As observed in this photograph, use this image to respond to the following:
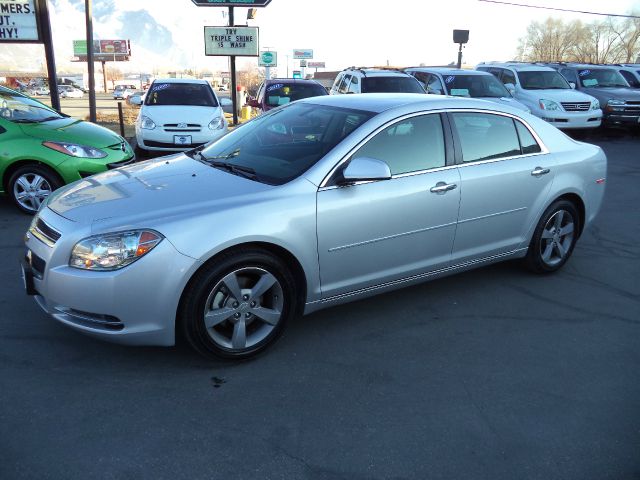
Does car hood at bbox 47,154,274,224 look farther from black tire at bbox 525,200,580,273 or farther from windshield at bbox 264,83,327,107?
windshield at bbox 264,83,327,107

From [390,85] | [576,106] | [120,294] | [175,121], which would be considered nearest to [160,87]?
[175,121]

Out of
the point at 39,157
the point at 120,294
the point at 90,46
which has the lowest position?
the point at 120,294

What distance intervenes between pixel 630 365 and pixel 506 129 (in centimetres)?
202

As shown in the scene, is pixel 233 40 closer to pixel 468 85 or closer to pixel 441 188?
pixel 468 85

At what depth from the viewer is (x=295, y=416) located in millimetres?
2922

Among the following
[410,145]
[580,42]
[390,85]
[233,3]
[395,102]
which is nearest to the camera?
[410,145]

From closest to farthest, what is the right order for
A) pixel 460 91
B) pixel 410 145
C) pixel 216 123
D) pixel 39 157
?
pixel 410 145 < pixel 39 157 < pixel 216 123 < pixel 460 91

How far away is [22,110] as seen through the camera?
7039 mm

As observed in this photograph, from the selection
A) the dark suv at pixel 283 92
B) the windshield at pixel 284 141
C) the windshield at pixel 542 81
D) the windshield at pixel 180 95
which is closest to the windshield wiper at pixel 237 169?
the windshield at pixel 284 141

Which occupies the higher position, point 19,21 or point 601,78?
point 19,21

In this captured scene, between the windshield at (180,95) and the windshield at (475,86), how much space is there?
5.93 m

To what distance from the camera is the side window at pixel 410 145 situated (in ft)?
12.4

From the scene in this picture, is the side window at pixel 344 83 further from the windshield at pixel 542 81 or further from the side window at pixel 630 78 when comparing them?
the side window at pixel 630 78

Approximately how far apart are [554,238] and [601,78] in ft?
47.2
